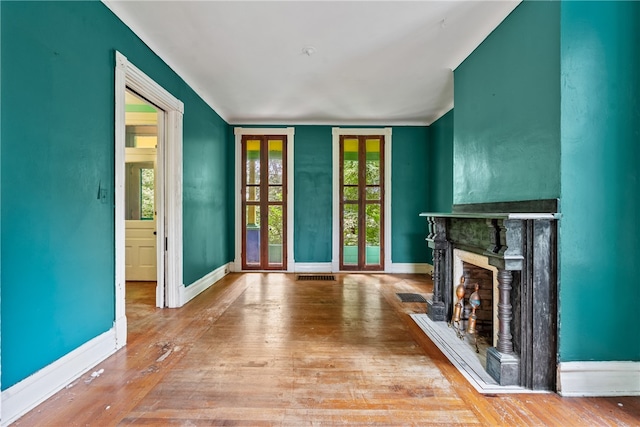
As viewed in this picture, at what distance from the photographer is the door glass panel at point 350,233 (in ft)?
18.7

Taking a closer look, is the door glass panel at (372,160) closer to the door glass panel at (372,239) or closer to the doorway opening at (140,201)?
the door glass panel at (372,239)

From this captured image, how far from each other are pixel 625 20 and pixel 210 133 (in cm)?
450

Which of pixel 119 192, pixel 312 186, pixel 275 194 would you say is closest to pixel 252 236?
pixel 275 194

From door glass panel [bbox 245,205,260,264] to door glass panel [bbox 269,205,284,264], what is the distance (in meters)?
0.24

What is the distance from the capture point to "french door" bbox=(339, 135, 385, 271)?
5.70 m

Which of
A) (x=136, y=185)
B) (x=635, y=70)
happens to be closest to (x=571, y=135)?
(x=635, y=70)

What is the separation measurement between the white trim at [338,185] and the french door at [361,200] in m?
0.07

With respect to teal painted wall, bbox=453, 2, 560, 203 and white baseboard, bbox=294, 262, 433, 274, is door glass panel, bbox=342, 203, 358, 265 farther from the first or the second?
teal painted wall, bbox=453, 2, 560, 203

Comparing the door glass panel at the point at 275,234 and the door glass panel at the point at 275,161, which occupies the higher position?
the door glass panel at the point at 275,161

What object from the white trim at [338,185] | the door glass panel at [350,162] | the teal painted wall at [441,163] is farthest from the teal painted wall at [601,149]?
the door glass panel at [350,162]

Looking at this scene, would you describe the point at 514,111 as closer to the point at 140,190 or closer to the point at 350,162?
the point at 350,162

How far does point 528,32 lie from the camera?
2172 mm

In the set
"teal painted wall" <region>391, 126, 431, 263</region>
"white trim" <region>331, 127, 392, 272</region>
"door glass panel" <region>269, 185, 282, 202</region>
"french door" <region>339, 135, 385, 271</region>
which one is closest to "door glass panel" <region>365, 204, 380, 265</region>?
"french door" <region>339, 135, 385, 271</region>

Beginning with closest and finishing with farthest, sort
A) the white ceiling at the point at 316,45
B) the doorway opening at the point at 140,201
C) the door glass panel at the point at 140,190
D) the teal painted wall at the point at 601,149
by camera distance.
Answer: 1. the teal painted wall at the point at 601,149
2. the white ceiling at the point at 316,45
3. the doorway opening at the point at 140,201
4. the door glass panel at the point at 140,190
